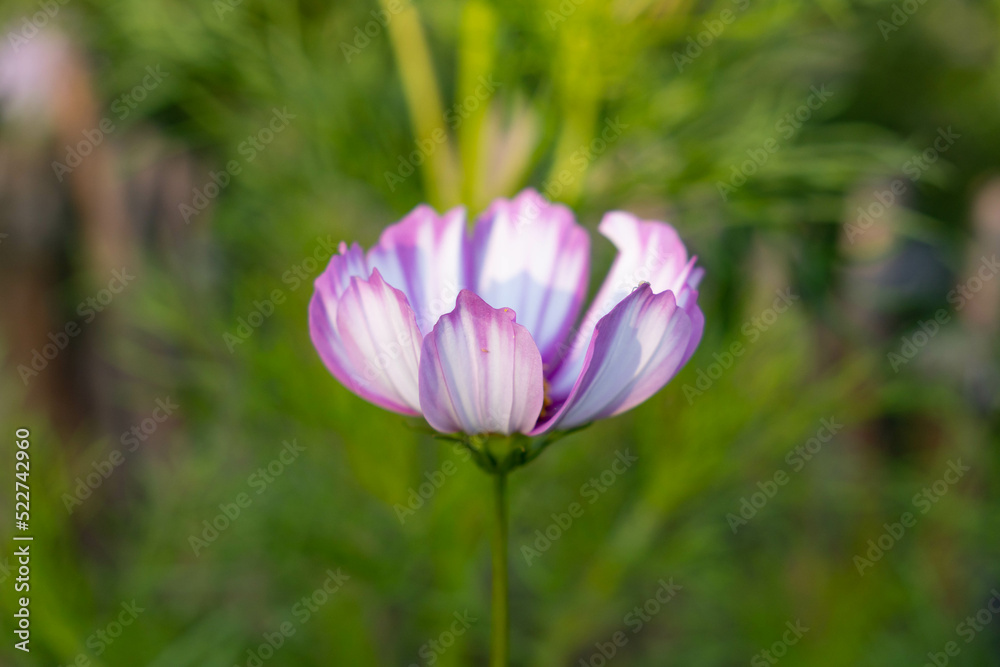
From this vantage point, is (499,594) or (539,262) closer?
(499,594)

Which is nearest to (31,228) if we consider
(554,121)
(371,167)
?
(371,167)

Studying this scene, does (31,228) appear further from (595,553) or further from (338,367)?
(338,367)

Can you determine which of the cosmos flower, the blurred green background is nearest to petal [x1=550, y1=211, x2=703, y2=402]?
the cosmos flower

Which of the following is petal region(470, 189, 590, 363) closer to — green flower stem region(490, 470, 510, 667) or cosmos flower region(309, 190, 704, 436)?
cosmos flower region(309, 190, 704, 436)

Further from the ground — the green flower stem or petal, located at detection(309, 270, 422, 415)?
petal, located at detection(309, 270, 422, 415)

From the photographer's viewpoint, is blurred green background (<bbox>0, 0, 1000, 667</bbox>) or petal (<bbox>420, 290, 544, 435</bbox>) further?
blurred green background (<bbox>0, 0, 1000, 667</bbox>)
